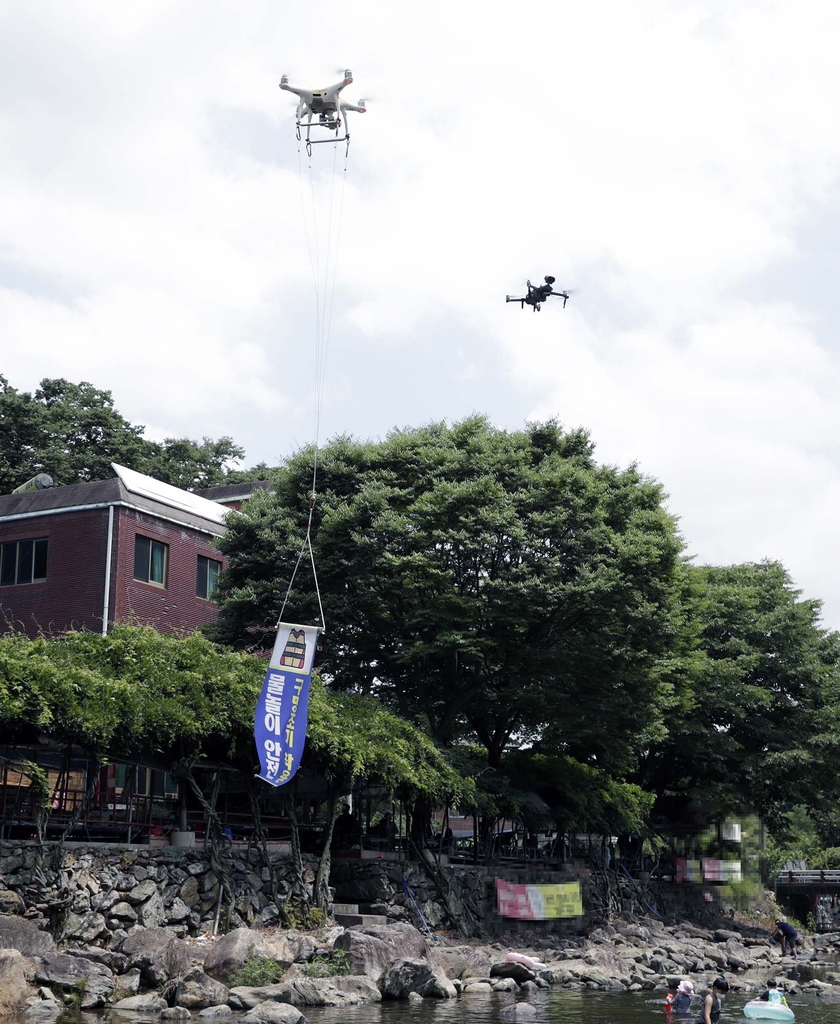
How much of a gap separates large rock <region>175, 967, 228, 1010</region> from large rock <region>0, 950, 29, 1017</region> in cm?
290

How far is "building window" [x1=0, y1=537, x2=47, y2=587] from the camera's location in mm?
43344

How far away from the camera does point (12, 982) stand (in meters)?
21.4

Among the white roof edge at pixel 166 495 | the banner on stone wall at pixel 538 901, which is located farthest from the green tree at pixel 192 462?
the banner on stone wall at pixel 538 901

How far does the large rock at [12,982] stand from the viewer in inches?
830

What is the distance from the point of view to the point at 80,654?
27656 mm

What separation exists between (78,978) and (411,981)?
7412 mm

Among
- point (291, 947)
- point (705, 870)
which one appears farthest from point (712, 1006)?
point (705, 870)

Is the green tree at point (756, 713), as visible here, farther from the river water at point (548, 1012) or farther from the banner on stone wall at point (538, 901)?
the river water at point (548, 1012)

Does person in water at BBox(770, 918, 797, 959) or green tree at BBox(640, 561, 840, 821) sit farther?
green tree at BBox(640, 561, 840, 821)

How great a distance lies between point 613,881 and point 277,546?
2070 cm

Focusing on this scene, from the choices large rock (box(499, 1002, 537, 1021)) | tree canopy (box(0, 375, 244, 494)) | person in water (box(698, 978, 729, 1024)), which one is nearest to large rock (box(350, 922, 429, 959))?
large rock (box(499, 1002, 537, 1021))

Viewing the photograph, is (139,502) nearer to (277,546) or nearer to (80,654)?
(277,546)

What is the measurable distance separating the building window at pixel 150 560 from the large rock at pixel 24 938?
19835 mm

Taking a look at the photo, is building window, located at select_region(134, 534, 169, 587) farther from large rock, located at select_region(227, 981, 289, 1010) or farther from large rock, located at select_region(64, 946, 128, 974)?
large rock, located at select_region(227, 981, 289, 1010)
